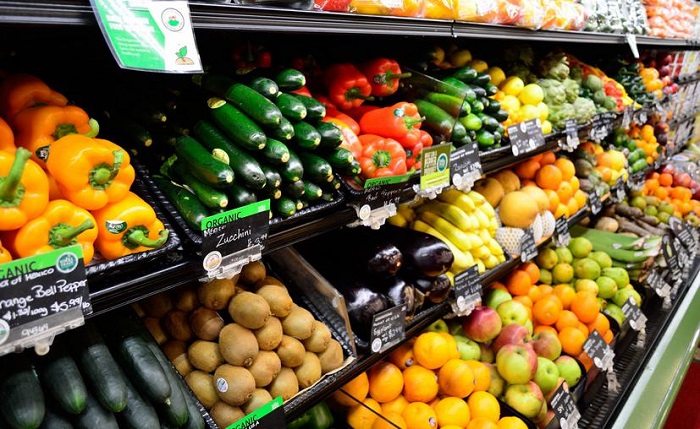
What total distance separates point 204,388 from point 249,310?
20cm

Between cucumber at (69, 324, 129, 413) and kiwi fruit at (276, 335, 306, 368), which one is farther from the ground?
cucumber at (69, 324, 129, 413)

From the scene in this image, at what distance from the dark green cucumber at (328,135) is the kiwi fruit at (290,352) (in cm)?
50

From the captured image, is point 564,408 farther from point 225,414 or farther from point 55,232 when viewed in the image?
point 55,232

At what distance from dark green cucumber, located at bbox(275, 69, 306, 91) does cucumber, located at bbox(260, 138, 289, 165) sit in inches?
8.7

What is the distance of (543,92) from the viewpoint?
257 centimetres

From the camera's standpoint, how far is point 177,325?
1263 mm

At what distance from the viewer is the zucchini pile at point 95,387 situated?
2.85 feet

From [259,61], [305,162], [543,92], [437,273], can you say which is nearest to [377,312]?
[437,273]

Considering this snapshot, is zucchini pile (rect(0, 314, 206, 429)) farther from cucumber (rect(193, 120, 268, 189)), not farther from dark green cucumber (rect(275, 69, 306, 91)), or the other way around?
dark green cucumber (rect(275, 69, 306, 91))

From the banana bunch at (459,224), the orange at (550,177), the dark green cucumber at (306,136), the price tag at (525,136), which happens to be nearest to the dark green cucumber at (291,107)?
the dark green cucumber at (306,136)

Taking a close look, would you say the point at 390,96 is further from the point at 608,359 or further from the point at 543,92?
the point at 608,359

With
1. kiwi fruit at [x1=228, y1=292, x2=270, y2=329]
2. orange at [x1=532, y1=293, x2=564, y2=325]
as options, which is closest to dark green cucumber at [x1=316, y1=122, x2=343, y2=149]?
kiwi fruit at [x1=228, y1=292, x2=270, y2=329]

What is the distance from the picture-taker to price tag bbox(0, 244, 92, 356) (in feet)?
2.46

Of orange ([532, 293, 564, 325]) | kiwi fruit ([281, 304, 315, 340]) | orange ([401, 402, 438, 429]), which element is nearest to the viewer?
kiwi fruit ([281, 304, 315, 340])
